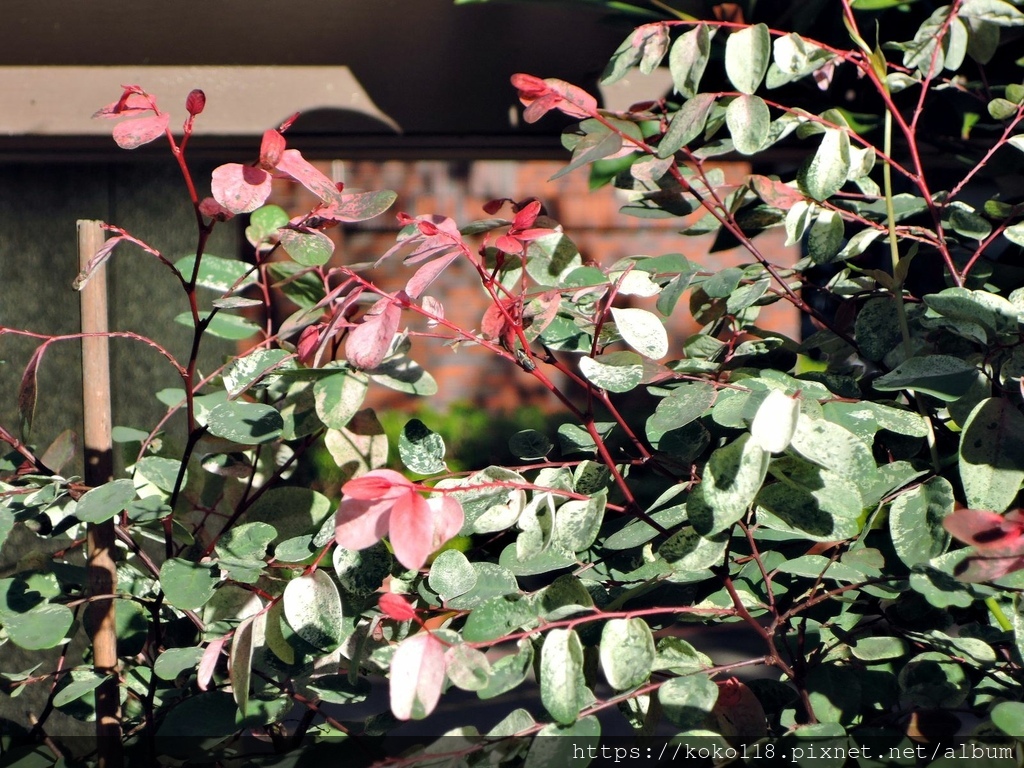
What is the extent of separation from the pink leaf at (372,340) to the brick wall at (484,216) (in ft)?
4.96

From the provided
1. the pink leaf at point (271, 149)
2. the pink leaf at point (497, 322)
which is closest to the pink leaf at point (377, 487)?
the pink leaf at point (497, 322)

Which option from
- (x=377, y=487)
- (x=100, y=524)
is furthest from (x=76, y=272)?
(x=377, y=487)

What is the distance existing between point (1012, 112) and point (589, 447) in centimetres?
70

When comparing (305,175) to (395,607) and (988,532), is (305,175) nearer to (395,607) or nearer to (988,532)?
(395,607)

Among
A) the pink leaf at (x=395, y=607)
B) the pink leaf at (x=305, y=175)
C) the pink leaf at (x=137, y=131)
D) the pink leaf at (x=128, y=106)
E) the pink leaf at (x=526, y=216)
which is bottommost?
the pink leaf at (x=395, y=607)

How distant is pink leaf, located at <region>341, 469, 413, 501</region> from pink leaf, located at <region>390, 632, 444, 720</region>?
12 cm

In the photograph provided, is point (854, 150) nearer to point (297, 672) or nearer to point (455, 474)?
point (455, 474)

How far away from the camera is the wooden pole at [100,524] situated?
103cm

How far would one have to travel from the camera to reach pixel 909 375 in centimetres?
83

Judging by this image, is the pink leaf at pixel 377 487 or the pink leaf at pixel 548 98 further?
the pink leaf at pixel 548 98

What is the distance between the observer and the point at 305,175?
0.84 metres

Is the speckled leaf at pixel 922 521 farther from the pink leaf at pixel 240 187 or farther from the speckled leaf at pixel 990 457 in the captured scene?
the pink leaf at pixel 240 187

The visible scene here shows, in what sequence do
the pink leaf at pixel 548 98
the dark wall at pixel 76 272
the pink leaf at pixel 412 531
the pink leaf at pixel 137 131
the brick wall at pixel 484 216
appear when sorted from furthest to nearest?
the brick wall at pixel 484 216 → the dark wall at pixel 76 272 → the pink leaf at pixel 548 98 → the pink leaf at pixel 137 131 → the pink leaf at pixel 412 531

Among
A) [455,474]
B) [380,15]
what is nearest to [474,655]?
[455,474]
